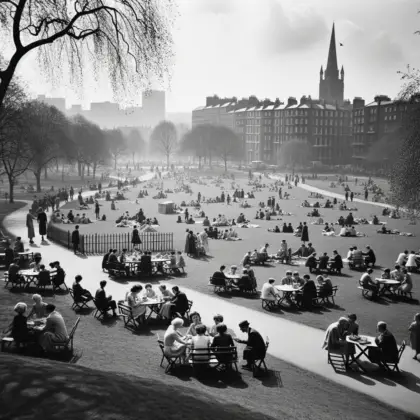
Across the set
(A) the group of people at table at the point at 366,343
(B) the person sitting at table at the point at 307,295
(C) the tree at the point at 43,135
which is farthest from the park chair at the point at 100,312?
(C) the tree at the point at 43,135

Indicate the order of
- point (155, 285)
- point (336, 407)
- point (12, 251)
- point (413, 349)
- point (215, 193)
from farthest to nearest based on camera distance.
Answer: point (215, 193) → point (12, 251) → point (155, 285) → point (413, 349) → point (336, 407)

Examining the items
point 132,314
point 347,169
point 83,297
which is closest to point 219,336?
point 132,314

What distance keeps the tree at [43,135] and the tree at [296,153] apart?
6046cm

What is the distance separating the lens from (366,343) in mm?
12266

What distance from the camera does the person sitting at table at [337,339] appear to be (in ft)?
39.5

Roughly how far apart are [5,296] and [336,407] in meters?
12.2

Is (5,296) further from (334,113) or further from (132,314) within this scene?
(334,113)

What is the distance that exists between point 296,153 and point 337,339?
372ft

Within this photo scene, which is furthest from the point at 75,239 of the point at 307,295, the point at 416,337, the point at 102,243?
the point at 416,337

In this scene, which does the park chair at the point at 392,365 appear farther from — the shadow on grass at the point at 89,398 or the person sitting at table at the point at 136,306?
the person sitting at table at the point at 136,306

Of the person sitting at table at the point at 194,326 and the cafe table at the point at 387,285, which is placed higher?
the person sitting at table at the point at 194,326

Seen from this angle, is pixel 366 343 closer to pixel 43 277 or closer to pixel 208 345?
pixel 208 345

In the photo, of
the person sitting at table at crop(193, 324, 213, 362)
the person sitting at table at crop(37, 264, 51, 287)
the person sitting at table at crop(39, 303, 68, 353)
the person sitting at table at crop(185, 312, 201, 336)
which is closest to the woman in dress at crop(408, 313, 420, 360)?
the person sitting at table at crop(193, 324, 213, 362)

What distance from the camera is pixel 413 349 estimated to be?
12844 millimetres
